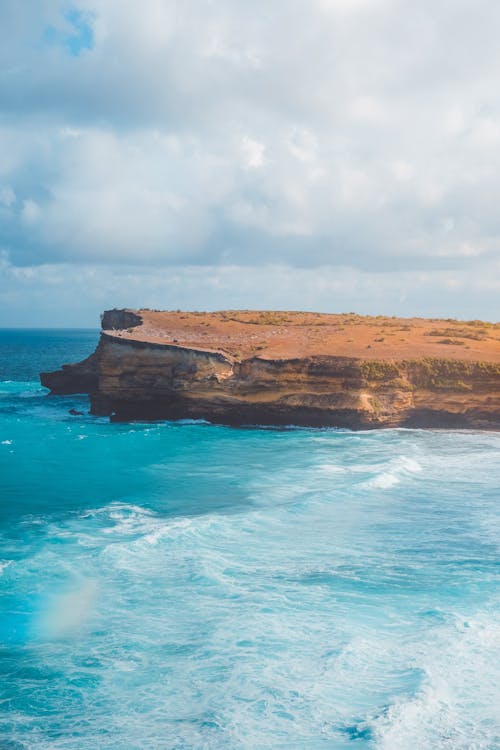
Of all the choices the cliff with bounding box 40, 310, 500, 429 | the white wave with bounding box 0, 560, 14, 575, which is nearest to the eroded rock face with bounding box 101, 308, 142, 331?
the cliff with bounding box 40, 310, 500, 429

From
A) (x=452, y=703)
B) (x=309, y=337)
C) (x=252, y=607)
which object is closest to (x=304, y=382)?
(x=309, y=337)

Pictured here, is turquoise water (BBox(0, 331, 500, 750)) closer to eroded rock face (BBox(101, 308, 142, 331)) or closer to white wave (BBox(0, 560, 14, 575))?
white wave (BBox(0, 560, 14, 575))

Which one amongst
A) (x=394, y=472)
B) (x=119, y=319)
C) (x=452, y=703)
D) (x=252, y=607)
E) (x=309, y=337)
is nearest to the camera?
(x=452, y=703)

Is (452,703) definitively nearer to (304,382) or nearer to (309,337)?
(304,382)

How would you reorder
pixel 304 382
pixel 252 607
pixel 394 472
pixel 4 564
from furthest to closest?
pixel 304 382, pixel 394 472, pixel 4 564, pixel 252 607

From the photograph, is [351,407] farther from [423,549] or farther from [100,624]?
[100,624]

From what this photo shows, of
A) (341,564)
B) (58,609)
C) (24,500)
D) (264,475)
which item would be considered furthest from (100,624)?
(264,475)

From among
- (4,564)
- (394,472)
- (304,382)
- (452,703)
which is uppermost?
(304,382)
